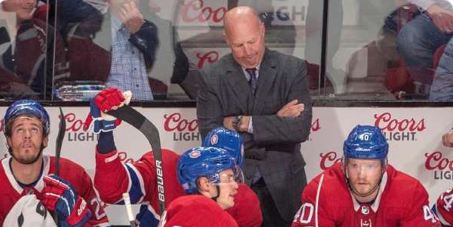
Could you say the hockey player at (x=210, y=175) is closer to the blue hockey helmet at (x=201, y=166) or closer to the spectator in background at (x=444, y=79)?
the blue hockey helmet at (x=201, y=166)

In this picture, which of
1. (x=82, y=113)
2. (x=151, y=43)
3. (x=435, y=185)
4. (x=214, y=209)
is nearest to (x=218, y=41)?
(x=151, y=43)

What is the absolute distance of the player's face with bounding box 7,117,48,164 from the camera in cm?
563

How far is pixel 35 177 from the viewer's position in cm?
568

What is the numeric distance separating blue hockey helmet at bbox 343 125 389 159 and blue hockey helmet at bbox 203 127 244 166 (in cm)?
47

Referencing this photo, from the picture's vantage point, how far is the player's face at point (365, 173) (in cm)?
536

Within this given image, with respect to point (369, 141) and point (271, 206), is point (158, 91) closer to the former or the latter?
point (271, 206)

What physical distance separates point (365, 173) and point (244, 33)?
936 millimetres

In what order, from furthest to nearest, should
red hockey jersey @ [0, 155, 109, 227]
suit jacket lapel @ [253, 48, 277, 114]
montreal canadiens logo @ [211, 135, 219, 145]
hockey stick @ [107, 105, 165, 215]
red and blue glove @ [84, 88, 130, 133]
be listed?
suit jacket lapel @ [253, 48, 277, 114], red hockey jersey @ [0, 155, 109, 227], montreal canadiens logo @ [211, 135, 219, 145], hockey stick @ [107, 105, 165, 215], red and blue glove @ [84, 88, 130, 133]

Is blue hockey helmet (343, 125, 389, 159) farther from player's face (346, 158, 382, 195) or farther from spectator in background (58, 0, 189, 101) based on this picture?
spectator in background (58, 0, 189, 101)

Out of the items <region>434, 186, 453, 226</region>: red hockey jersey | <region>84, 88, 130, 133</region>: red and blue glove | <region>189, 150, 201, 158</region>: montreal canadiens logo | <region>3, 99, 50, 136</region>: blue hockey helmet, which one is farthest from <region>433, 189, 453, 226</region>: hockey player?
<region>3, 99, 50, 136</region>: blue hockey helmet

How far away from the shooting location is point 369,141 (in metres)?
5.37

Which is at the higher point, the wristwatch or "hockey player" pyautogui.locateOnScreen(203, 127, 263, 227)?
the wristwatch

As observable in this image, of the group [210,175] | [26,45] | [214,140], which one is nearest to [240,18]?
[214,140]

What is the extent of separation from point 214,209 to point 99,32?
8.05ft
